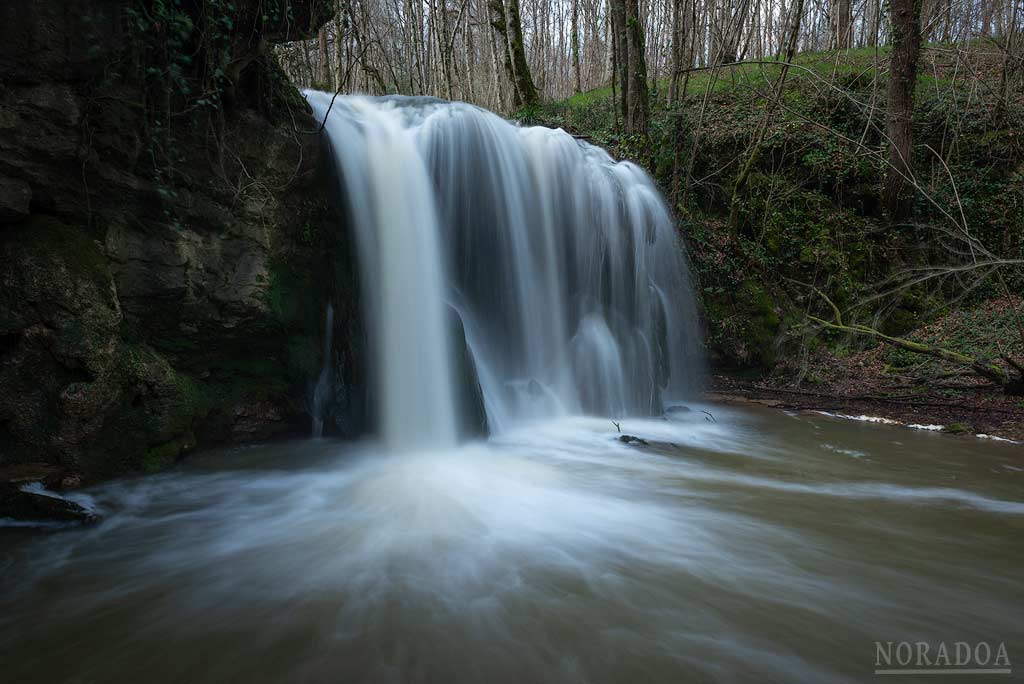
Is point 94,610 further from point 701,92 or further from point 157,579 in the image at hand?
point 701,92

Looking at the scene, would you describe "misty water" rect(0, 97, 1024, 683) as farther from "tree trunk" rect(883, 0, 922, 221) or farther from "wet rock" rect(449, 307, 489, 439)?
"tree trunk" rect(883, 0, 922, 221)

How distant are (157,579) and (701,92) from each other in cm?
1427

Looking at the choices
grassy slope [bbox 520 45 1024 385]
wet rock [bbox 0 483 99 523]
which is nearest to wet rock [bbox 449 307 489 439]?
wet rock [bbox 0 483 99 523]

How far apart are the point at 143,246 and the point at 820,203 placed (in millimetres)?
10891

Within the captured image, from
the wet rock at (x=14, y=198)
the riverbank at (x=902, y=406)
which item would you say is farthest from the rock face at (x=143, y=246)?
the riverbank at (x=902, y=406)

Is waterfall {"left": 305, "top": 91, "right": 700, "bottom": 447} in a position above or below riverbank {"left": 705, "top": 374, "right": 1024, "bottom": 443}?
above

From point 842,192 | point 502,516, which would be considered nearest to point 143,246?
point 502,516

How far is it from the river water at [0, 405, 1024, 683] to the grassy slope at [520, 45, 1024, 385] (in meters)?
4.74

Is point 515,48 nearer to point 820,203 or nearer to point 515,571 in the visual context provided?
point 820,203

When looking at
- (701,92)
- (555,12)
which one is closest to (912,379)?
(701,92)

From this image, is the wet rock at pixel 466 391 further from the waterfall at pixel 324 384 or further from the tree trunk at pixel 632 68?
the tree trunk at pixel 632 68

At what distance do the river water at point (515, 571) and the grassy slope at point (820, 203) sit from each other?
474 cm

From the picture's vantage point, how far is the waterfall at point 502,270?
563cm

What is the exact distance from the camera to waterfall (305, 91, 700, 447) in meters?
5.63
